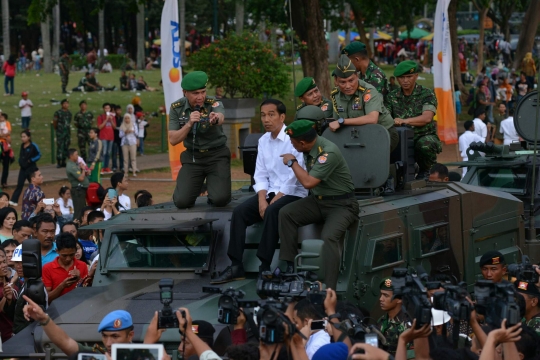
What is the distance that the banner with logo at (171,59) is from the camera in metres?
16.5

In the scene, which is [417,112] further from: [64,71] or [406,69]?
[64,71]

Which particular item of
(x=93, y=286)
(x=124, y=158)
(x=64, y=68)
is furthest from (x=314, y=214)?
(x=64, y=68)

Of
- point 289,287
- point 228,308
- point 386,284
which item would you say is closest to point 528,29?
point 386,284

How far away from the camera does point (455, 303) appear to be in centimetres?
616

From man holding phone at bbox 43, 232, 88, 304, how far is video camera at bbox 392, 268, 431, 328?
3.91 m

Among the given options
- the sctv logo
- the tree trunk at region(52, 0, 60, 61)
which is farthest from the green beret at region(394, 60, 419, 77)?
the tree trunk at region(52, 0, 60, 61)

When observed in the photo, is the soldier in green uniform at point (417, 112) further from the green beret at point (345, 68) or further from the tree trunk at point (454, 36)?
the tree trunk at point (454, 36)

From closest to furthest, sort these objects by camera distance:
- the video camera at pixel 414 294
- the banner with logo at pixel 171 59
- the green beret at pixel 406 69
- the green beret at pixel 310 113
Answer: the video camera at pixel 414 294
the green beret at pixel 310 113
the green beret at pixel 406 69
the banner with logo at pixel 171 59

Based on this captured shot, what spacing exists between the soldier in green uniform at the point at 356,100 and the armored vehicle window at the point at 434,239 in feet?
3.18

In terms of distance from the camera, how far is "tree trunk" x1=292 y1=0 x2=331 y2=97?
24766 mm

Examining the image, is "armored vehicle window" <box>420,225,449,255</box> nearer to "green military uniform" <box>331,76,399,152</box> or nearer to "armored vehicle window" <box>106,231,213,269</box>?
"green military uniform" <box>331,76,399,152</box>

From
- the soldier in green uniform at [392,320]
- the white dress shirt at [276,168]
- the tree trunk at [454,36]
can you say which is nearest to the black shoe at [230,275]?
the white dress shirt at [276,168]

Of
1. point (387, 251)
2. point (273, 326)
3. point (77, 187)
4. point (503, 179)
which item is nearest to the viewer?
point (273, 326)

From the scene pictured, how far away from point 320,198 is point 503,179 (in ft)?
18.1
